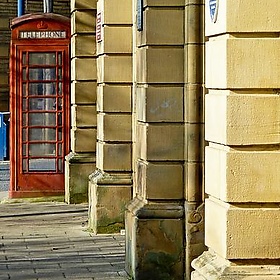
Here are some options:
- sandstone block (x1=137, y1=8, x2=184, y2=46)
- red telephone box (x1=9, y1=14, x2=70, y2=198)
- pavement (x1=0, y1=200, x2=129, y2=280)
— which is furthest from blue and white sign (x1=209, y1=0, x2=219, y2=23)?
red telephone box (x1=9, y1=14, x2=70, y2=198)

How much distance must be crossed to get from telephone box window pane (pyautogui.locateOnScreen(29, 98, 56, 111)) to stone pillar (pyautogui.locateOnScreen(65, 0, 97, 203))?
87cm

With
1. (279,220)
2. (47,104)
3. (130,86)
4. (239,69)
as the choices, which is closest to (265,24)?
(239,69)

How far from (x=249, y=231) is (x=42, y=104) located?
10.3 meters

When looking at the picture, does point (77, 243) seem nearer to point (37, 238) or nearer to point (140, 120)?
point (37, 238)

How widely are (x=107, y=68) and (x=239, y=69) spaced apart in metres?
6.10

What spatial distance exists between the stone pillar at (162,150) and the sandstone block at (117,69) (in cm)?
291

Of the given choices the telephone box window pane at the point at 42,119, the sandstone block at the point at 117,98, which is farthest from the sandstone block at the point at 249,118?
the telephone box window pane at the point at 42,119

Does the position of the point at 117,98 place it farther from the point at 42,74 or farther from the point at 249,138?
the point at 249,138

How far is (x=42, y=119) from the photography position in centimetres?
1680

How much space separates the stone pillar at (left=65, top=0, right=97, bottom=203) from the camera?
1574 centimetres

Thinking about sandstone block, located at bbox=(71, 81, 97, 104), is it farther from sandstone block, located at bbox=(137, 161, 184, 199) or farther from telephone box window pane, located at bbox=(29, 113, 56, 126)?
sandstone block, located at bbox=(137, 161, 184, 199)

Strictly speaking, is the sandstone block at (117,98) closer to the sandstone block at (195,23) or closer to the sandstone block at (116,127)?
the sandstone block at (116,127)

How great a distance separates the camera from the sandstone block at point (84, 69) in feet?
51.6

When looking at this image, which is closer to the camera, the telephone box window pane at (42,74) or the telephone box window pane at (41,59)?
the telephone box window pane at (41,59)
